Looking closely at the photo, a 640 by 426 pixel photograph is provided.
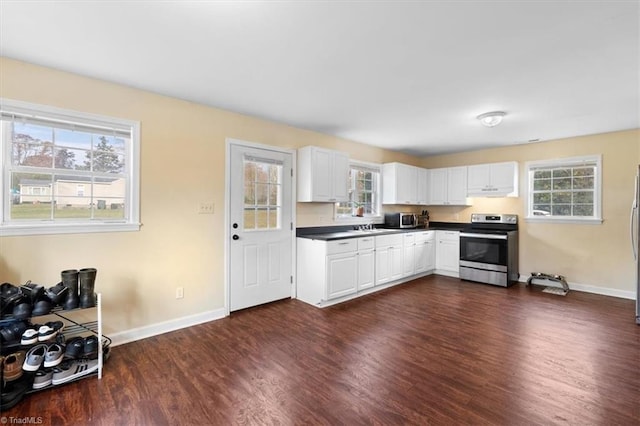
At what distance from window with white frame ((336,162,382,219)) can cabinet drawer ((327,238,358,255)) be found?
848 mm

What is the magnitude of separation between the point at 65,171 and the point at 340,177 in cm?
321

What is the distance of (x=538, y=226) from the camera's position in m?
5.00

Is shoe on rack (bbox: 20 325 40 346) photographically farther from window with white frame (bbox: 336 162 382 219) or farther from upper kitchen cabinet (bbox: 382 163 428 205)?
upper kitchen cabinet (bbox: 382 163 428 205)

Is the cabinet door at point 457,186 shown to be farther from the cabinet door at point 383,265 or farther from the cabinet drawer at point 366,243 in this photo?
the cabinet drawer at point 366,243

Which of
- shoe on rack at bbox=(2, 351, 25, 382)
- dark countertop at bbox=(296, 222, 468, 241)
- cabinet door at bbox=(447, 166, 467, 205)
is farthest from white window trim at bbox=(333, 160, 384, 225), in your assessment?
shoe on rack at bbox=(2, 351, 25, 382)

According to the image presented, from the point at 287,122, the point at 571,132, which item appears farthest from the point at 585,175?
the point at 287,122

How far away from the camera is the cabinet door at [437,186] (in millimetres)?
5953

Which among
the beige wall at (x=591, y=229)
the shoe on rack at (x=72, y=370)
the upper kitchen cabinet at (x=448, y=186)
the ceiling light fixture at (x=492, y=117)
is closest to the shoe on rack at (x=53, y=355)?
the shoe on rack at (x=72, y=370)

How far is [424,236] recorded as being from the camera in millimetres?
5508

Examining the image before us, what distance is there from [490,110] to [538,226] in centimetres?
271

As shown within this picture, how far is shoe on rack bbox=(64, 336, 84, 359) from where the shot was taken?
7.05 ft

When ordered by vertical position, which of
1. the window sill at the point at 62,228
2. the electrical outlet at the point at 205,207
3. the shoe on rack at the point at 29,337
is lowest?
the shoe on rack at the point at 29,337

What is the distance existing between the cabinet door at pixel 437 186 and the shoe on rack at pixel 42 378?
6.07 m

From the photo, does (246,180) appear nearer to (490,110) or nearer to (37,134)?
(37,134)
